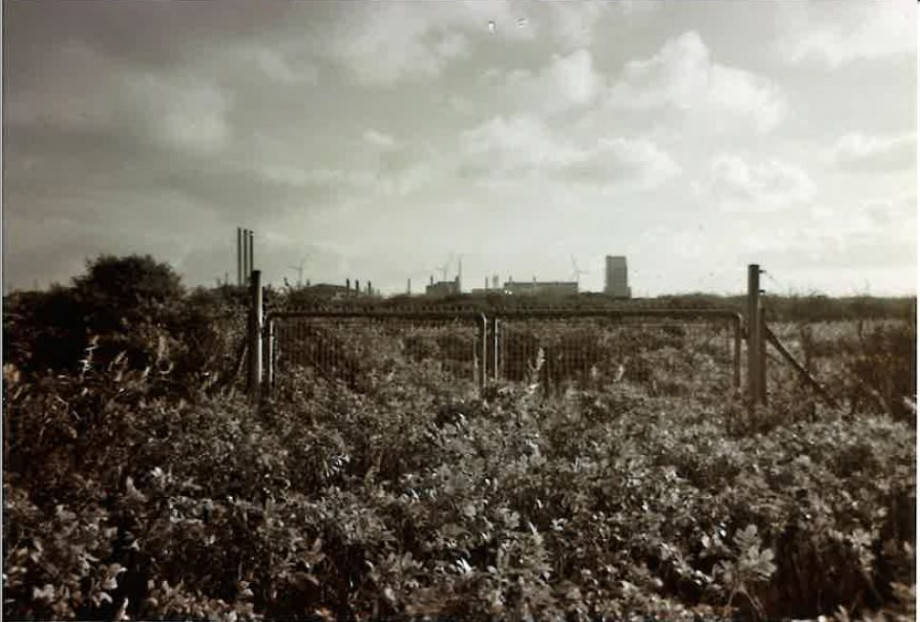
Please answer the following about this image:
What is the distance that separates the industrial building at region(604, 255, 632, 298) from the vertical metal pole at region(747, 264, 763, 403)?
58.5 inches

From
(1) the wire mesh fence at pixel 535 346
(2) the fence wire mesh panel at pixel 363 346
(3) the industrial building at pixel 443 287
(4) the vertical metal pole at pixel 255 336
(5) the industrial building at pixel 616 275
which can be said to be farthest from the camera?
(2) the fence wire mesh panel at pixel 363 346

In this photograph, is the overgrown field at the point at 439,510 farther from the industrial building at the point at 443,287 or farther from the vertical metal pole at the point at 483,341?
the vertical metal pole at the point at 483,341

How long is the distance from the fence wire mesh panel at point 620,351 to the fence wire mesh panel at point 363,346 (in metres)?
0.31

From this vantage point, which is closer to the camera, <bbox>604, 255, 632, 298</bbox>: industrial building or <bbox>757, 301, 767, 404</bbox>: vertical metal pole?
<bbox>604, 255, 632, 298</bbox>: industrial building

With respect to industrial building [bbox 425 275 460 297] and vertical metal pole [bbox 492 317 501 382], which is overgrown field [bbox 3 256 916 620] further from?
vertical metal pole [bbox 492 317 501 382]

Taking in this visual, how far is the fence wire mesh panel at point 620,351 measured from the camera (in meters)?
5.09

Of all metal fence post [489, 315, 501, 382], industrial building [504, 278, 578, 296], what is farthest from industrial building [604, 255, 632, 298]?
metal fence post [489, 315, 501, 382]

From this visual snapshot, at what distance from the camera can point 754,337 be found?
199 inches

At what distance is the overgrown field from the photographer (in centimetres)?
267

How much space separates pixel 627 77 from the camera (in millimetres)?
3408

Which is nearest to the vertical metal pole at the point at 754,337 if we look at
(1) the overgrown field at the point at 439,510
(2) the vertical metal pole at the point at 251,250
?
(1) the overgrown field at the point at 439,510

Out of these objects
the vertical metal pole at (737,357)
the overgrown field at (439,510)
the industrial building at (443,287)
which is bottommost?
the overgrown field at (439,510)

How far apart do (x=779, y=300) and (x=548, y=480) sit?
2.45 meters

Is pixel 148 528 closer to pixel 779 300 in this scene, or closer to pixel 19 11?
pixel 19 11
